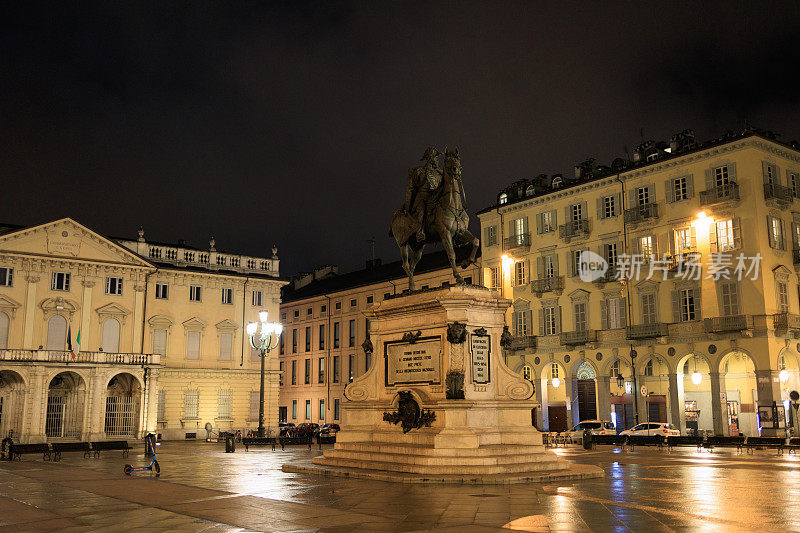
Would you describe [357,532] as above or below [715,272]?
below

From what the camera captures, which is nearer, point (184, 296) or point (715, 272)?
point (715, 272)

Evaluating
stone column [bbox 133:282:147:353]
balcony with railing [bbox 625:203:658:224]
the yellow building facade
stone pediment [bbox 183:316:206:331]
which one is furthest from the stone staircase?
the yellow building facade

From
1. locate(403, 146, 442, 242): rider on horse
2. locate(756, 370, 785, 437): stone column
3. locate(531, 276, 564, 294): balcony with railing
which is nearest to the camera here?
locate(403, 146, 442, 242): rider on horse

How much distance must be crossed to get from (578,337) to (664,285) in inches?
276

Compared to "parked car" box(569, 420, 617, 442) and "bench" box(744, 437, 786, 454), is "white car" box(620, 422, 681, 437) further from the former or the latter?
"bench" box(744, 437, 786, 454)

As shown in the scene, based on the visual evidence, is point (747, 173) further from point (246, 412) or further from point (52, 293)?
point (52, 293)

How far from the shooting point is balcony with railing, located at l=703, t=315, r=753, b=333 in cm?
4181

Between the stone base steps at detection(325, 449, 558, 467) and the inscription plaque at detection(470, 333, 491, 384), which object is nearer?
the stone base steps at detection(325, 449, 558, 467)

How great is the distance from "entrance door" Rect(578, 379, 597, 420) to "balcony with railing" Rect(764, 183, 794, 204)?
1723cm

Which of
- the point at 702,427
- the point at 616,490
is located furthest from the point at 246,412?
the point at 616,490

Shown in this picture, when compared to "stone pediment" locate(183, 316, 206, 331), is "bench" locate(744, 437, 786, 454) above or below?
below

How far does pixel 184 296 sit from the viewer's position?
59.4 meters

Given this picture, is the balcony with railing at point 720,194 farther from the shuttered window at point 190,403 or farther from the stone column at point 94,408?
the stone column at point 94,408

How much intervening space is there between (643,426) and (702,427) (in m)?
7.35
